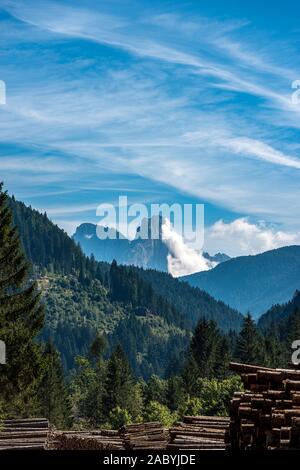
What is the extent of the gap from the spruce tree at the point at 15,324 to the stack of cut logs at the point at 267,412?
2372cm

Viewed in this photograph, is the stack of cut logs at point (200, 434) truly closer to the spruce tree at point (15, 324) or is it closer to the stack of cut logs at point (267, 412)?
the stack of cut logs at point (267, 412)

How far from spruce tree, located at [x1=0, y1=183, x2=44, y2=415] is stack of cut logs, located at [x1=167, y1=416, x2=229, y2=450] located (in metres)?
11.3

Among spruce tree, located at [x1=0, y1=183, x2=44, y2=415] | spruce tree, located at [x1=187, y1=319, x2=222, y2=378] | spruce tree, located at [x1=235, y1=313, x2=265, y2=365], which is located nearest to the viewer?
spruce tree, located at [x1=0, y1=183, x2=44, y2=415]

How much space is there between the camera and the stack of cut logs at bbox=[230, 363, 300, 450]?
54.5 feet

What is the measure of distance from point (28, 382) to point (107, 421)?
7535 centimetres

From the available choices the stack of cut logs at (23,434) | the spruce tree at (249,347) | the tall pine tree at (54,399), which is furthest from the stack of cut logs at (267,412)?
the spruce tree at (249,347)

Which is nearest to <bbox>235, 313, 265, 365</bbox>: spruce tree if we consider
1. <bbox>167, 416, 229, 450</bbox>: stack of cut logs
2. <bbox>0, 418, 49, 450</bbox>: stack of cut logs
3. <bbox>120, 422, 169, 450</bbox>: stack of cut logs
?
<bbox>120, 422, 169, 450</bbox>: stack of cut logs

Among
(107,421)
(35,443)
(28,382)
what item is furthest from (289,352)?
(35,443)

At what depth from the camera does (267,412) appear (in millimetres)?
18188

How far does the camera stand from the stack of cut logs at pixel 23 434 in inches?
1179

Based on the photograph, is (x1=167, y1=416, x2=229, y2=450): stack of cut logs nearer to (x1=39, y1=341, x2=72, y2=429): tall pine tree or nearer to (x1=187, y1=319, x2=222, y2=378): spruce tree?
(x1=39, y1=341, x2=72, y2=429): tall pine tree

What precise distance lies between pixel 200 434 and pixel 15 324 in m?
16.1
